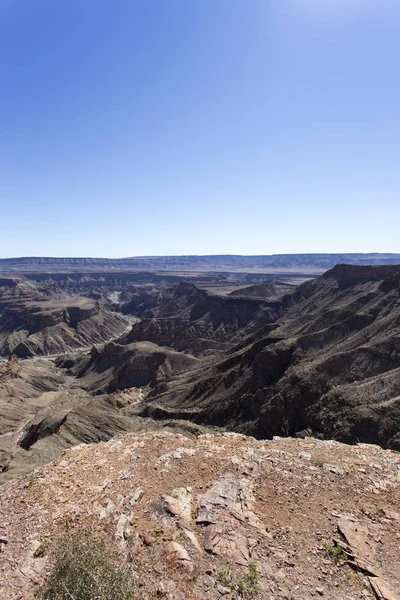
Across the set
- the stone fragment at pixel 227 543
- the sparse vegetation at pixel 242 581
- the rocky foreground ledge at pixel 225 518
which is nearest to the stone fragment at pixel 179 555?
the rocky foreground ledge at pixel 225 518

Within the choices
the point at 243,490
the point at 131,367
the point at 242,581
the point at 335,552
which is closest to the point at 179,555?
the point at 242,581

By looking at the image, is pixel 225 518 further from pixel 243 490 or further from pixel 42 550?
pixel 42 550

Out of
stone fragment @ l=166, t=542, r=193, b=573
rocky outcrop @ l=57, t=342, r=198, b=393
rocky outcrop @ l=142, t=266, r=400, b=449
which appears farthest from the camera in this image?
rocky outcrop @ l=57, t=342, r=198, b=393

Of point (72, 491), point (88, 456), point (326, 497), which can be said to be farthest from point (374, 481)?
point (88, 456)

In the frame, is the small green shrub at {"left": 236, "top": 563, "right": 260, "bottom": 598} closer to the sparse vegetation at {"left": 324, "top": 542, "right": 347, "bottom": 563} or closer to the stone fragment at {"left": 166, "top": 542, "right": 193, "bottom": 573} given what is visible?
the stone fragment at {"left": 166, "top": 542, "right": 193, "bottom": 573}

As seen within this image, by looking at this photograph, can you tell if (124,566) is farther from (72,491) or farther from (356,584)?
(356,584)

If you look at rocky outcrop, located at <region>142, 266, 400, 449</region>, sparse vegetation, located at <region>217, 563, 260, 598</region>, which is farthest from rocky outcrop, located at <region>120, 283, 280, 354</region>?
sparse vegetation, located at <region>217, 563, 260, 598</region>
